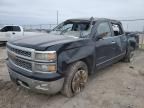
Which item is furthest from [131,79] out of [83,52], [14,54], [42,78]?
[14,54]

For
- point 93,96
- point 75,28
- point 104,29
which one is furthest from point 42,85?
point 104,29

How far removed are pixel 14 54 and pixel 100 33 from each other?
7.50 ft

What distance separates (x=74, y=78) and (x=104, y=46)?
146cm

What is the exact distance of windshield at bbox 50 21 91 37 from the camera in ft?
15.3

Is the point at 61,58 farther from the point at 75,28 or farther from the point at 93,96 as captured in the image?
the point at 75,28

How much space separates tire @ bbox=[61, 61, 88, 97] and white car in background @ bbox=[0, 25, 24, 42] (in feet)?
33.4

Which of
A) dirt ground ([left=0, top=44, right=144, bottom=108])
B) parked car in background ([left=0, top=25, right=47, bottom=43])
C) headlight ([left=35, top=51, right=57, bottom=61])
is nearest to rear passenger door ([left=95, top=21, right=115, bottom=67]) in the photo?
dirt ground ([left=0, top=44, right=144, bottom=108])

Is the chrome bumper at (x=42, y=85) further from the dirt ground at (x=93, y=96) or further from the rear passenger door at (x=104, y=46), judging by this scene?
the rear passenger door at (x=104, y=46)

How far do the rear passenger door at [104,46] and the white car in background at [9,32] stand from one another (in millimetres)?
9524

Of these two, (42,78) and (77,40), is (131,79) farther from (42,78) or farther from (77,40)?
(42,78)

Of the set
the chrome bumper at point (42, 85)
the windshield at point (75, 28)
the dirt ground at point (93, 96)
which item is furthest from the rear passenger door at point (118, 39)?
the chrome bumper at point (42, 85)

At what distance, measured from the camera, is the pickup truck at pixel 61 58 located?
3.41 meters

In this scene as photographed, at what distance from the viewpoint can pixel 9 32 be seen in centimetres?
1373

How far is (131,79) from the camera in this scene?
5.31 meters
